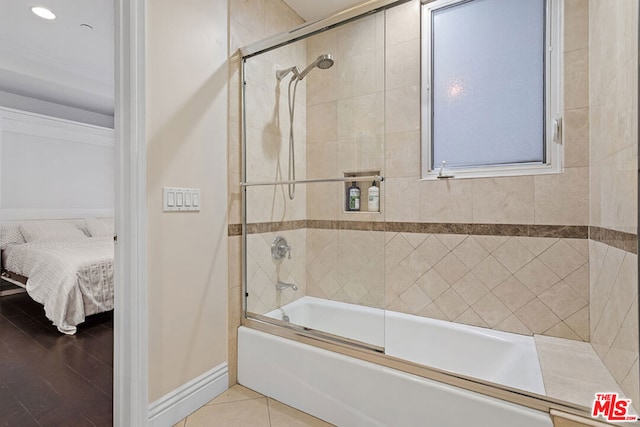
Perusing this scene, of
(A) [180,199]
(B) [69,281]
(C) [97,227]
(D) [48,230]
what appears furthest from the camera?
(C) [97,227]

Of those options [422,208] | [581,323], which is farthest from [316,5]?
[581,323]

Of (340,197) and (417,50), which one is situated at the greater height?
(417,50)

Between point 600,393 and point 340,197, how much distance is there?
4.47ft

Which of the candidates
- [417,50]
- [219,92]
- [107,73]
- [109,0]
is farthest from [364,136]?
[107,73]

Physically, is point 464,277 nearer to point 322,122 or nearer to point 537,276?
point 537,276

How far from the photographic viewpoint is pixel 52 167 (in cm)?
446

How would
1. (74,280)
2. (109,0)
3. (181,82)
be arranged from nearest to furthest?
1. (181,82)
2. (109,0)
3. (74,280)

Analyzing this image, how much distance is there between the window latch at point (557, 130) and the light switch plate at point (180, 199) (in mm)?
1867

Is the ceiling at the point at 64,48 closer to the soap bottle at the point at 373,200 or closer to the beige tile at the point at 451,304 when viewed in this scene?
the soap bottle at the point at 373,200

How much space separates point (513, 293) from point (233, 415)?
63.2 inches

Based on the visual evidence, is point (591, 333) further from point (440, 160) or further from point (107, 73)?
point (107, 73)

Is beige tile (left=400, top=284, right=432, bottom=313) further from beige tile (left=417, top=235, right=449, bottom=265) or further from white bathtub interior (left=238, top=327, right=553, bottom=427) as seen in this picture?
white bathtub interior (left=238, top=327, right=553, bottom=427)

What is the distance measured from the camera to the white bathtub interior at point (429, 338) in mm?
1546

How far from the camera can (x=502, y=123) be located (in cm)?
181
